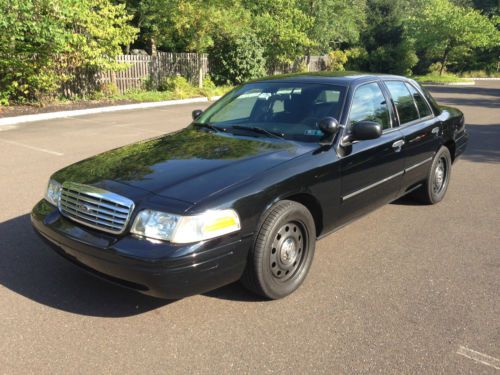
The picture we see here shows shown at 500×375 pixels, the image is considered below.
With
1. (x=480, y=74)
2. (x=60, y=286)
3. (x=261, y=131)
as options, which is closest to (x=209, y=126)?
(x=261, y=131)

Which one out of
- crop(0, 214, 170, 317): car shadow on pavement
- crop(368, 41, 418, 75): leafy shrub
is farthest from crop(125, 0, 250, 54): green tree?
crop(368, 41, 418, 75): leafy shrub

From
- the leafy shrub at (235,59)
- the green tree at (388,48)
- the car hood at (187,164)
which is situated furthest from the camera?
the green tree at (388,48)

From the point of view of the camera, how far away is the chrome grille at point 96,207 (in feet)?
9.43

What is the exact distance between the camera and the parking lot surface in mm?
2676

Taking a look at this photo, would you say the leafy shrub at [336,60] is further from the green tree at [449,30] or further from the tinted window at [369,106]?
the tinted window at [369,106]

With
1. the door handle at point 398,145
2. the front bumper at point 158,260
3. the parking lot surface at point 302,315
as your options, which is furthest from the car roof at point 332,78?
the front bumper at point 158,260

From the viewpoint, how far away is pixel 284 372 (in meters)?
2.58

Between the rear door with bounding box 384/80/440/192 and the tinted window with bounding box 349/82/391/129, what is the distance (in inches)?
9.8

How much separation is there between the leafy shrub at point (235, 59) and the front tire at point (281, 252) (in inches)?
795

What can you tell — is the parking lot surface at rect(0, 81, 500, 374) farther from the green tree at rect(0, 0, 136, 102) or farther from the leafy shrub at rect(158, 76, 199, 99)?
the leafy shrub at rect(158, 76, 199, 99)

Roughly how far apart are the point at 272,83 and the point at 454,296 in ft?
8.27

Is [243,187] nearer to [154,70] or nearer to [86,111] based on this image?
[86,111]

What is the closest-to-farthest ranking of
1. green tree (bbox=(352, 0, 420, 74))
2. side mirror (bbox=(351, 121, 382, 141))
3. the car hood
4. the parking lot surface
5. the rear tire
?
the parking lot surface, the car hood, side mirror (bbox=(351, 121, 382, 141)), the rear tire, green tree (bbox=(352, 0, 420, 74))

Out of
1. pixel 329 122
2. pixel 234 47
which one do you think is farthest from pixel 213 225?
pixel 234 47
